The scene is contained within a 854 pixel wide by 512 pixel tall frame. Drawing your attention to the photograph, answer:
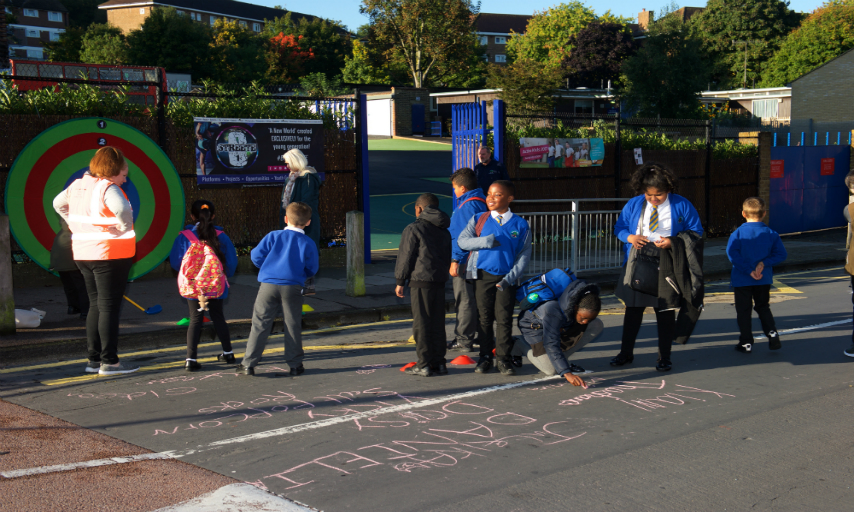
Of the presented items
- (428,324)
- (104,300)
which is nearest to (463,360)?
(428,324)

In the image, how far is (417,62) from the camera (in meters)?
61.7

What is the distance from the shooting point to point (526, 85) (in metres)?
39.3

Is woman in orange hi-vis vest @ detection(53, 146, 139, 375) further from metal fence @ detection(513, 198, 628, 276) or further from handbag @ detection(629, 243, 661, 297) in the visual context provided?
metal fence @ detection(513, 198, 628, 276)

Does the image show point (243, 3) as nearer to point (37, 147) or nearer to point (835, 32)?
point (835, 32)

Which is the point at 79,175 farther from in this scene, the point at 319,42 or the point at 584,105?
the point at 319,42

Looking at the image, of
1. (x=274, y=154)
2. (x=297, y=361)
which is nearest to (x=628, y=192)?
(x=274, y=154)

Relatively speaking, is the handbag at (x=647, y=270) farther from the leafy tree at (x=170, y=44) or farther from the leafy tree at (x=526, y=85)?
the leafy tree at (x=170, y=44)

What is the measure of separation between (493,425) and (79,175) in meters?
6.85

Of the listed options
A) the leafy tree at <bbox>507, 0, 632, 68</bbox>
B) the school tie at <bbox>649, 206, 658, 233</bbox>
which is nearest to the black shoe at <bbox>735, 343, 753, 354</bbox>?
the school tie at <bbox>649, 206, 658, 233</bbox>

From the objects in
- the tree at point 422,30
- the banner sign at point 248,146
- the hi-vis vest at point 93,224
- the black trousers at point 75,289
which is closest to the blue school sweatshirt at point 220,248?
the hi-vis vest at point 93,224

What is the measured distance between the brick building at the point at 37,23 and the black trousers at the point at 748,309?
97554 mm

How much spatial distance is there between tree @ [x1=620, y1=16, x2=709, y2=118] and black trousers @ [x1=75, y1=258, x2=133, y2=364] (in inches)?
1331

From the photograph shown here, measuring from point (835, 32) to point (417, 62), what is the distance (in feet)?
116

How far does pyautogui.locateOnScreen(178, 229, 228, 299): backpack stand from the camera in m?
6.30
